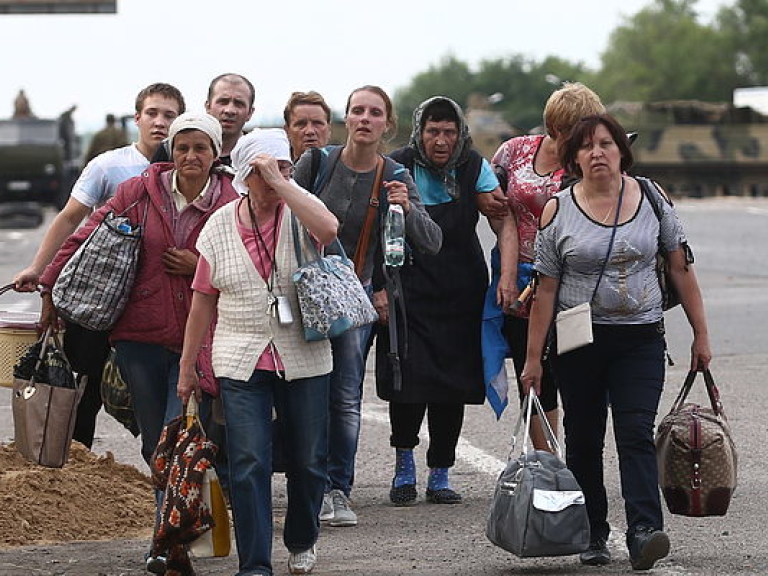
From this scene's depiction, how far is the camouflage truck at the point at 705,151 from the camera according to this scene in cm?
6075

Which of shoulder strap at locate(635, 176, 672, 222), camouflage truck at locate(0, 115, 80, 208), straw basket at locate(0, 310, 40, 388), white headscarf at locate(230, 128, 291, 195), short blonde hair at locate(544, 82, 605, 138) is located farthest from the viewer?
camouflage truck at locate(0, 115, 80, 208)

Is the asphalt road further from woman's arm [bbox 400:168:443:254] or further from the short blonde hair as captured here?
the short blonde hair

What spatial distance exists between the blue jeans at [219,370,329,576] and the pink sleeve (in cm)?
33

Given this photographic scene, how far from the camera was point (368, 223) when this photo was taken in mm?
8492

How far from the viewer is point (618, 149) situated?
24.5 ft

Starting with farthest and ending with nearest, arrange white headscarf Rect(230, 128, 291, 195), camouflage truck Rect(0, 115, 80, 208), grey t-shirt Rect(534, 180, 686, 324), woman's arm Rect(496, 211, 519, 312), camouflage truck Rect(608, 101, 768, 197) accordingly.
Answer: camouflage truck Rect(608, 101, 768, 197)
camouflage truck Rect(0, 115, 80, 208)
woman's arm Rect(496, 211, 519, 312)
grey t-shirt Rect(534, 180, 686, 324)
white headscarf Rect(230, 128, 291, 195)

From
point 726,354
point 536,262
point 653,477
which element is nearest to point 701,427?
point 653,477

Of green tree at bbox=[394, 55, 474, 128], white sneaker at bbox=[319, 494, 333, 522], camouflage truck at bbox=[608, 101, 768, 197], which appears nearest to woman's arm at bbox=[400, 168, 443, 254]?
white sneaker at bbox=[319, 494, 333, 522]

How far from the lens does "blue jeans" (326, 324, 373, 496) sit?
8.55 meters

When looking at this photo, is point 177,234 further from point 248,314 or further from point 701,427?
point 701,427

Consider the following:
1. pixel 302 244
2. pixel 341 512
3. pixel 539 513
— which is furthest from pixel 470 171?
pixel 539 513

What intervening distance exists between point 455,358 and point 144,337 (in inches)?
74.7

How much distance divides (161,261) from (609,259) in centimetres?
169

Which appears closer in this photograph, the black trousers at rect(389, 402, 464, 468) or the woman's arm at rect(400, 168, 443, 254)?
the woman's arm at rect(400, 168, 443, 254)
